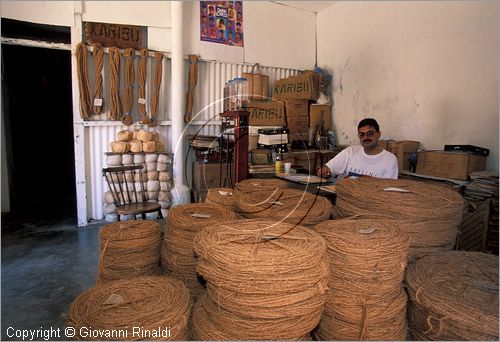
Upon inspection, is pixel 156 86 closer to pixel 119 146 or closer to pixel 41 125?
pixel 119 146

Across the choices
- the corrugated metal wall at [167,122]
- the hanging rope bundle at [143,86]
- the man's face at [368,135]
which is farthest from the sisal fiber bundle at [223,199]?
the hanging rope bundle at [143,86]

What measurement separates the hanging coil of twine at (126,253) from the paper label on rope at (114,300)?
47 centimetres

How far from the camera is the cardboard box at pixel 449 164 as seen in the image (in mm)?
3316

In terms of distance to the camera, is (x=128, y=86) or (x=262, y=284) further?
(x=128, y=86)

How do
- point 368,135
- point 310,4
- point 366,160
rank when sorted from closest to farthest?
point 368,135, point 366,160, point 310,4

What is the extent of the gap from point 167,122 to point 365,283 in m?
3.96

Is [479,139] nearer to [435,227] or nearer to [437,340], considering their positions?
[435,227]

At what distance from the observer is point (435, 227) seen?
1.77 m

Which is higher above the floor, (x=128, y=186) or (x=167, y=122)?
(x=167, y=122)

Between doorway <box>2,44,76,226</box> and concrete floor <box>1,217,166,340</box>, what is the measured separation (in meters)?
1.21

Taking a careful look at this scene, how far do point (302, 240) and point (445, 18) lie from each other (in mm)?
3804

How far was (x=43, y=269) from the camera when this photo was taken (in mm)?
3053

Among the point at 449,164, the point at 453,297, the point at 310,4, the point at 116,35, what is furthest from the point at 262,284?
the point at 310,4

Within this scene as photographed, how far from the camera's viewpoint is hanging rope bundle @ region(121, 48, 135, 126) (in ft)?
14.5
